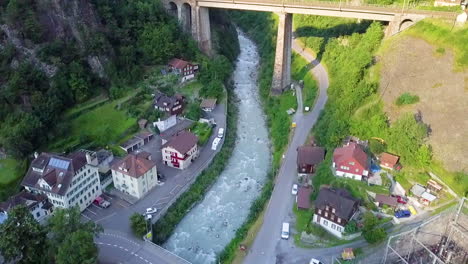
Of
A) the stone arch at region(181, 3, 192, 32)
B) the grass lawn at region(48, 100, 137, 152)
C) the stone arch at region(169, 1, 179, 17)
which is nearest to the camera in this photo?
the grass lawn at region(48, 100, 137, 152)

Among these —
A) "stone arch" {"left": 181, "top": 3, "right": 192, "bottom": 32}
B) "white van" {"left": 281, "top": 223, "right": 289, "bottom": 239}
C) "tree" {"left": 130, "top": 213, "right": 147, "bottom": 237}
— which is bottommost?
"white van" {"left": 281, "top": 223, "right": 289, "bottom": 239}

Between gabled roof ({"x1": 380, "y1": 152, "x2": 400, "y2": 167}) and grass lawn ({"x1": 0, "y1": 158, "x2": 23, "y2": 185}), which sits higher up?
gabled roof ({"x1": 380, "y1": 152, "x2": 400, "y2": 167})

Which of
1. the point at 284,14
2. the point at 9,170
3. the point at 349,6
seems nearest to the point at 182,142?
the point at 9,170

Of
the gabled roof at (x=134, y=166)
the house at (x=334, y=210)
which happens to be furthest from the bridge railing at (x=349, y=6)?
the gabled roof at (x=134, y=166)

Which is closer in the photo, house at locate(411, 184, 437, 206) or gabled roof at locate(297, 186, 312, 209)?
house at locate(411, 184, 437, 206)

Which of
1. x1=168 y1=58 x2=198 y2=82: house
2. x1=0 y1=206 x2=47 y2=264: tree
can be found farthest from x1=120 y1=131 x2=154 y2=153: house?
x1=0 y1=206 x2=47 y2=264: tree

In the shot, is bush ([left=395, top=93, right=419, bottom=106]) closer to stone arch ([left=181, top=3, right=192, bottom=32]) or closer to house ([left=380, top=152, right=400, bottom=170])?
house ([left=380, top=152, right=400, bottom=170])

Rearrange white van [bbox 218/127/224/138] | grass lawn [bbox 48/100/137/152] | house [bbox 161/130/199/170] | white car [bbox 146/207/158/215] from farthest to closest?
white van [bbox 218/127/224/138] → grass lawn [bbox 48/100/137/152] → house [bbox 161/130/199/170] → white car [bbox 146/207/158/215]

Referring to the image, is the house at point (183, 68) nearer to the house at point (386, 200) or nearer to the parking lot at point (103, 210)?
the parking lot at point (103, 210)

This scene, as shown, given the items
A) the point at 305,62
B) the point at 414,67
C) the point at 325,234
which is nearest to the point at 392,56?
the point at 414,67
